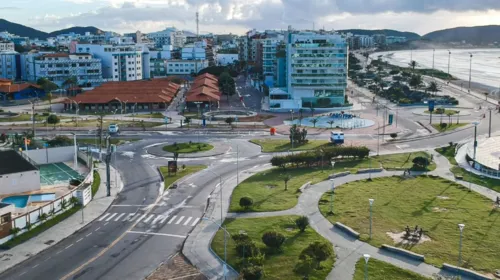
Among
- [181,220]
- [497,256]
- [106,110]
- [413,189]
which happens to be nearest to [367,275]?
[497,256]

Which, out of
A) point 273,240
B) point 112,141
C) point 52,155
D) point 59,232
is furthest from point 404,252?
point 112,141

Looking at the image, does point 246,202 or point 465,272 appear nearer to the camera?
point 465,272

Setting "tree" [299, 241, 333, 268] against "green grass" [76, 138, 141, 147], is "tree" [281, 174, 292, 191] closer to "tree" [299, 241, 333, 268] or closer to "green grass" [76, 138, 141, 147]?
"tree" [299, 241, 333, 268]

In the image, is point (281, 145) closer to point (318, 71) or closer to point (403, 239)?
point (403, 239)

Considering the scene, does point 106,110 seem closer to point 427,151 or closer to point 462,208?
point 427,151

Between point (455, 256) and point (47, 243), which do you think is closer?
point (455, 256)

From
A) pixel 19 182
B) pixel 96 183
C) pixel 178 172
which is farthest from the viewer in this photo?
pixel 178 172

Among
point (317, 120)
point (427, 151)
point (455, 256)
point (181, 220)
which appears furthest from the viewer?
point (317, 120)
